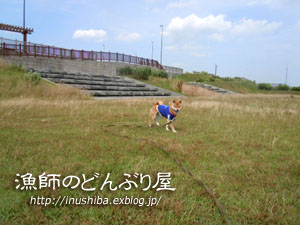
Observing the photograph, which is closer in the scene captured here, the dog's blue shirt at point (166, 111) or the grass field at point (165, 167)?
the grass field at point (165, 167)

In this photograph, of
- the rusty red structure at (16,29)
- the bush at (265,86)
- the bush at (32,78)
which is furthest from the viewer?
the bush at (265,86)

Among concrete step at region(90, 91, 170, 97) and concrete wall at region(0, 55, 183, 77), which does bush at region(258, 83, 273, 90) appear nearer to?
concrete wall at region(0, 55, 183, 77)

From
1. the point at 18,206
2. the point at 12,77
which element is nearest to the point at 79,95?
the point at 12,77

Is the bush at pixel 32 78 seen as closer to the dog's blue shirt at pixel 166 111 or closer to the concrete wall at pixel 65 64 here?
the concrete wall at pixel 65 64

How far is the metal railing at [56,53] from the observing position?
23375mm

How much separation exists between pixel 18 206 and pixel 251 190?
2474 mm

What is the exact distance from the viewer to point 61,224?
2.04 metres

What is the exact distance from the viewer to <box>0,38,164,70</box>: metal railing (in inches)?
920

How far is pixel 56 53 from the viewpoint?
2761cm

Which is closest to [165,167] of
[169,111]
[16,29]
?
[169,111]

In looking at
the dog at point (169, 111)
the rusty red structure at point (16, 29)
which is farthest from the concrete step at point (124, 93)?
the rusty red structure at point (16, 29)

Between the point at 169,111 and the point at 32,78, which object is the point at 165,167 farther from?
the point at 32,78

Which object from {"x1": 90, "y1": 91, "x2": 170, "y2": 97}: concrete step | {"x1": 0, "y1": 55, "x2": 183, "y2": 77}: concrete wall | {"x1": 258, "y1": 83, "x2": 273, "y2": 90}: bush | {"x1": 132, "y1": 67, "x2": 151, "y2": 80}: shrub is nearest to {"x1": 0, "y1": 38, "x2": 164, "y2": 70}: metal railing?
{"x1": 0, "y1": 55, "x2": 183, "y2": 77}: concrete wall

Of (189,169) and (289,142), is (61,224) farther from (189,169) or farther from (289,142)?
(289,142)
